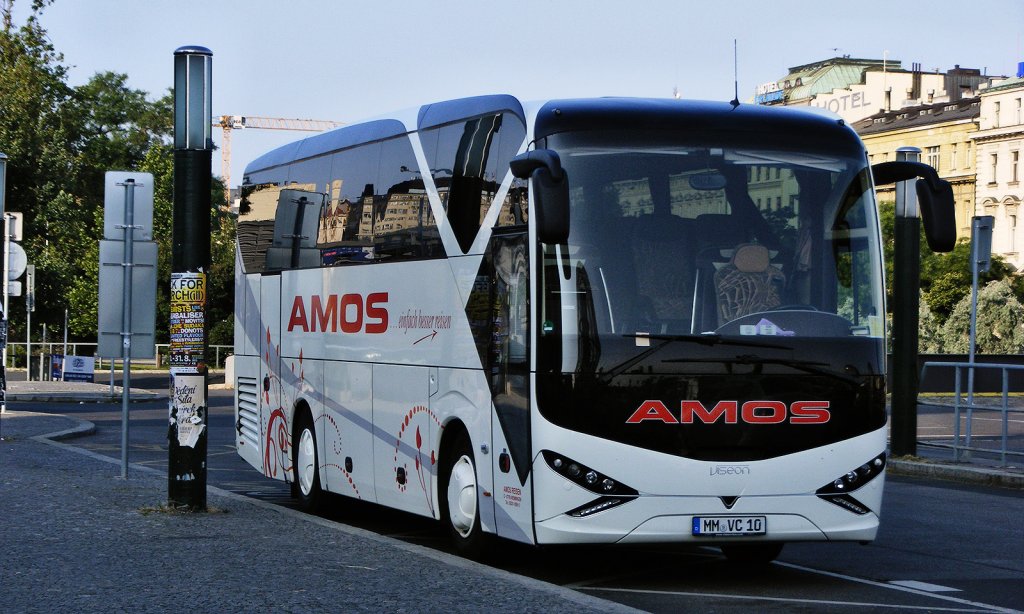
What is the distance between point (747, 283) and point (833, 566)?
258cm

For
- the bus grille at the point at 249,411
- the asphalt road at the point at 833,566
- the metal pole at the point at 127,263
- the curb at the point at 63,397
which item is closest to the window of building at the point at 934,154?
the curb at the point at 63,397

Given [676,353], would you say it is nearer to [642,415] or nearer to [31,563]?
[642,415]

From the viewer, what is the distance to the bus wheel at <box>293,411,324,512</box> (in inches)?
635

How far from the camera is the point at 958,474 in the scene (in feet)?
67.1

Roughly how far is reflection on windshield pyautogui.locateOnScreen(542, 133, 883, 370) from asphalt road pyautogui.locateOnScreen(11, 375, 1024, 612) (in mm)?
1672

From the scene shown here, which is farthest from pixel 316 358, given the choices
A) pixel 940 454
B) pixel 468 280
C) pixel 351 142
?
pixel 940 454

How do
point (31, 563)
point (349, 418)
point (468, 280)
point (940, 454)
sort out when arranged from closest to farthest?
point (31, 563), point (468, 280), point (349, 418), point (940, 454)

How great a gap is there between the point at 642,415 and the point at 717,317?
32.0 inches

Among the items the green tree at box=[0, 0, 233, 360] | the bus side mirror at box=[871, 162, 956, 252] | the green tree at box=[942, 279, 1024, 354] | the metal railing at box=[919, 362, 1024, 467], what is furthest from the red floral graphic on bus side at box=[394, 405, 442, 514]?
the green tree at box=[942, 279, 1024, 354]

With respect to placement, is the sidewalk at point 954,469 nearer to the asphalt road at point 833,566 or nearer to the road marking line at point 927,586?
the asphalt road at point 833,566

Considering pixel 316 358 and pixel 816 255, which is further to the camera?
pixel 316 358

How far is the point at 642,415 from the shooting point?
10.7 meters

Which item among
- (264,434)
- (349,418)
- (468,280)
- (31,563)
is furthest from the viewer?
(264,434)

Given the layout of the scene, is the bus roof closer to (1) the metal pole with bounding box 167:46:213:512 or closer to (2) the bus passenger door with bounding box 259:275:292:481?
(1) the metal pole with bounding box 167:46:213:512
